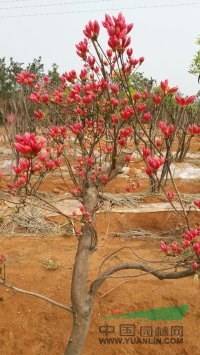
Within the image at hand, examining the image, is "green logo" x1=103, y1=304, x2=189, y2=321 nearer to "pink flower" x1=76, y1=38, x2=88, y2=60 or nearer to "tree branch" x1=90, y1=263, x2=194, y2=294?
"tree branch" x1=90, y1=263, x2=194, y2=294

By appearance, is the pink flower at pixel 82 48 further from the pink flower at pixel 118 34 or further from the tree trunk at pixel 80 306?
the tree trunk at pixel 80 306

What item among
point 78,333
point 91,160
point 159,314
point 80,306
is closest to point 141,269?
point 80,306

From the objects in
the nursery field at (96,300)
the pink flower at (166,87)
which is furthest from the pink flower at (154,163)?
the nursery field at (96,300)

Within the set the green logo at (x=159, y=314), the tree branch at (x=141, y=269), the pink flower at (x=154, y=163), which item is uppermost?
the pink flower at (x=154, y=163)

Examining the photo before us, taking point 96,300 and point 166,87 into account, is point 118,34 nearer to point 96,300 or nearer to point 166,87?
point 166,87

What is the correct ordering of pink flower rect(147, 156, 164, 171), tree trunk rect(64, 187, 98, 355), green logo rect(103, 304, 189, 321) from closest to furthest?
1. pink flower rect(147, 156, 164, 171)
2. tree trunk rect(64, 187, 98, 355)
3. green logo rect(103, 304, 189, 321)

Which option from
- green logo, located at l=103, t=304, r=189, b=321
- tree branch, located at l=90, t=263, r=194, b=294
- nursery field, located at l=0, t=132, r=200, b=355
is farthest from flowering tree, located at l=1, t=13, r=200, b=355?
green logo, located at l=103, t=304, r=189, b=321

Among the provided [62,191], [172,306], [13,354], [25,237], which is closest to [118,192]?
[62,191]

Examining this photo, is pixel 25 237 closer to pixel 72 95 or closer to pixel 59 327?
pixel 59 327

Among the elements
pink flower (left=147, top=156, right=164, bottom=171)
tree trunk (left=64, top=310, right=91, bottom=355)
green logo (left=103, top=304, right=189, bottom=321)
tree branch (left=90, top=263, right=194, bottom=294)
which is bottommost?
green logo (left=103, top=304, right=189, bottom=321)

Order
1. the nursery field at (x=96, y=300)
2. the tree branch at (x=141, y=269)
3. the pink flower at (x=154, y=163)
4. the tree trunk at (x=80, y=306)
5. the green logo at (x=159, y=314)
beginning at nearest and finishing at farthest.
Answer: the pink flower at (x=154, y=163) → the tree branch at (x=141, y=269) → the tree trunk at (x=80, y=306) → the nursery field at (x=96, y=300) → the green logo at (x=159, y=314)

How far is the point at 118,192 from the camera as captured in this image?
6.89 m

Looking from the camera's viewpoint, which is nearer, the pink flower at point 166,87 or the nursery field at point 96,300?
the pink flower at point 166,87

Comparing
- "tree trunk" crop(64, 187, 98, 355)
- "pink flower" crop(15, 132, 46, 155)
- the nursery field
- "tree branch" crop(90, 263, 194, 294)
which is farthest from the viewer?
the nursery field
